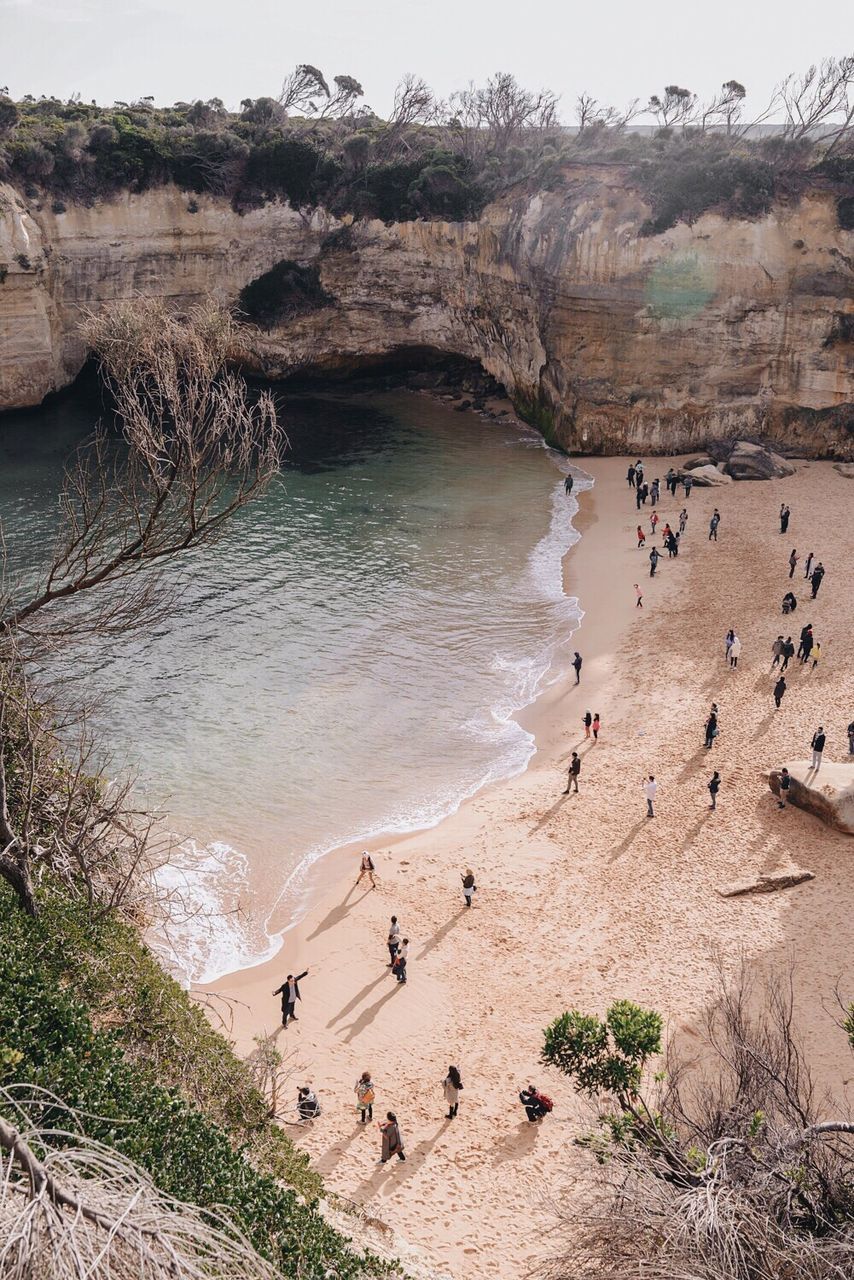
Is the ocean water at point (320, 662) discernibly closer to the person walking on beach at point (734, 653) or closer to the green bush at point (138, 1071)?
the green bush at point (138, 1071)

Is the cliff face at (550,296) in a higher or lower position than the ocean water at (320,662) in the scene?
higher

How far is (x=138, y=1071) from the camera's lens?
11.3 m

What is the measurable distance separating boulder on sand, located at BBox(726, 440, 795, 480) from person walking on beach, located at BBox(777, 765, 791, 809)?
84.2 feet

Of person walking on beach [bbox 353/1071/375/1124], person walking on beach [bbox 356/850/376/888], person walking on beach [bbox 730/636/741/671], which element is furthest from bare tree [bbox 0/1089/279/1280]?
person walking on beach [bbox 730/636/741/671]

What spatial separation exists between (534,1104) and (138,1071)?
20.5 ft

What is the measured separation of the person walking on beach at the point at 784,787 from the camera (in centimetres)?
2184

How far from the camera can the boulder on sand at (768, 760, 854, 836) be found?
2053cm

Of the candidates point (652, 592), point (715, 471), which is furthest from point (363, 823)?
point (715, 471)

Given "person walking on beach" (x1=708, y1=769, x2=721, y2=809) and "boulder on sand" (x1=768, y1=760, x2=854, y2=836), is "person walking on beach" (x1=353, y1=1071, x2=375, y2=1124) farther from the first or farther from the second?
"boulder on sand" (x1=768, y1=760, x2=854, y2=836)

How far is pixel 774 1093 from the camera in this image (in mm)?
10633

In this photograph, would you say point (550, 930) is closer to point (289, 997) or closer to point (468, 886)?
point (468, 886)

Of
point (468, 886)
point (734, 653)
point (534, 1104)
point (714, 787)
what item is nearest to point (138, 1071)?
point (534, 1104)

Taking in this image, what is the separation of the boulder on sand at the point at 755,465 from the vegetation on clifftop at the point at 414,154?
10.9m

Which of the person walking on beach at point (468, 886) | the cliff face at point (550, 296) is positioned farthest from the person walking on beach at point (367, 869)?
the cliff face at point (550, 296)
